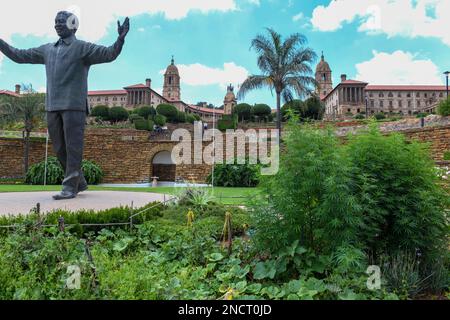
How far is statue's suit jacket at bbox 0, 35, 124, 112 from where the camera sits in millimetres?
7283

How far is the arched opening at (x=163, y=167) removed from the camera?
25781mm

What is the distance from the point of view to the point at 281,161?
13.0 feet

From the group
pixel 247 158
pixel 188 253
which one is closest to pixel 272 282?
pixel 188 253

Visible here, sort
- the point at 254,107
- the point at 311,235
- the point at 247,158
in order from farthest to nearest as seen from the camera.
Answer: the point at 254,107
the point at 247,158
the point at 311,235

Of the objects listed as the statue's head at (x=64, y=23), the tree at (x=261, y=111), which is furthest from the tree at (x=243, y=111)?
the statue's head at (x=64, y=23)

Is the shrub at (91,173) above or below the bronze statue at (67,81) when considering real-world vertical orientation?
below

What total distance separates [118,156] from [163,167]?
13.1 feet

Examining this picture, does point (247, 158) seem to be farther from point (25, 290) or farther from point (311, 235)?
point (25, 290)

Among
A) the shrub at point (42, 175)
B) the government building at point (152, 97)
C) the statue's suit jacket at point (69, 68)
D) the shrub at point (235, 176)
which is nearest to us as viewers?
the statue's suit jacket at point (69, 68)

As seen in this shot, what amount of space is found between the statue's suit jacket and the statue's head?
13 cm

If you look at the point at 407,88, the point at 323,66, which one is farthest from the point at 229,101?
the point at 407,88

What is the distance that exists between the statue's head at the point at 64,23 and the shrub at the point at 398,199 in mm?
6930

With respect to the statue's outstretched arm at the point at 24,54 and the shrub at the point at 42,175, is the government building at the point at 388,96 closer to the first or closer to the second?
the shrub at the point at 42,175
